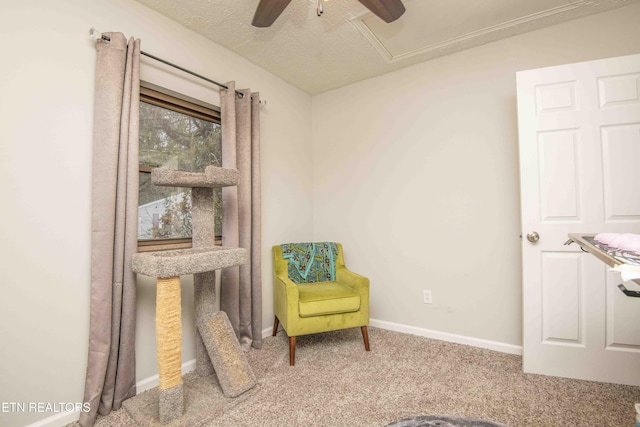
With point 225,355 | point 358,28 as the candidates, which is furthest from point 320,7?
point 225,355

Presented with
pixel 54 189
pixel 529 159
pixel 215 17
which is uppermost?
pixel 215 17

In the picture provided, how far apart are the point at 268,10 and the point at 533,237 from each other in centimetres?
214

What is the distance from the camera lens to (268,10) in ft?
5.29

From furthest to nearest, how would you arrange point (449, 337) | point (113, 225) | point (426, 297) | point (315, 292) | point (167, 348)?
point (426, 297) → point (449, 337) → point (315, 292) → point (113, 225) → point (167, 348)

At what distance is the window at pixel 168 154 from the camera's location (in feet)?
6.49

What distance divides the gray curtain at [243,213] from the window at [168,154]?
199 millimetres

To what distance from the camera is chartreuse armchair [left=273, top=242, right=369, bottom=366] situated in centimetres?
219

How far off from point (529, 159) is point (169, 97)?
2502mm

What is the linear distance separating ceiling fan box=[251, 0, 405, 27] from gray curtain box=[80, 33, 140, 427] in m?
0.76

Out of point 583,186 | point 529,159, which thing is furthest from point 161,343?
point 583,186

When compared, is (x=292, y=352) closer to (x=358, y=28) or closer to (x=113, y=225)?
(x=113, y=225)

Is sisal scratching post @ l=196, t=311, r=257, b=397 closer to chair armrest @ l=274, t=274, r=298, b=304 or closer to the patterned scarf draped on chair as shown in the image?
chair armrest @ l=274, t=274, r=298, b=304

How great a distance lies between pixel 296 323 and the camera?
2.18 m

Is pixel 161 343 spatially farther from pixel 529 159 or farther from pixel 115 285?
pixel 529 159
